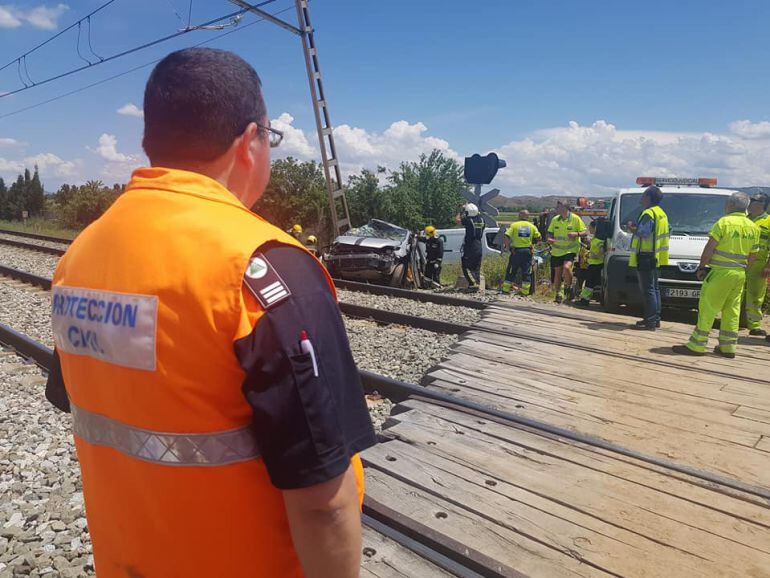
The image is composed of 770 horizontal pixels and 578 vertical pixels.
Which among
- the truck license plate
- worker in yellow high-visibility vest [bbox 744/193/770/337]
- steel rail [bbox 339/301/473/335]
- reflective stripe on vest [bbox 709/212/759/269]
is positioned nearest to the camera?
reflective stripe on vest [bbox 709/212/759/269]

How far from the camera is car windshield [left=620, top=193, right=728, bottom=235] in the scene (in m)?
9.56

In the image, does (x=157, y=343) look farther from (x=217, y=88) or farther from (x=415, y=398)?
(x=415, y=398)

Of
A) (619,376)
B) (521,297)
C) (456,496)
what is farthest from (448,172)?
(456,496)

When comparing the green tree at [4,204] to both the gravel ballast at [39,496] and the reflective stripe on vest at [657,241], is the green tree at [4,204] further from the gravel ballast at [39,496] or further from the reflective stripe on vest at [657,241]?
the reflective stripe on vest at [657,241]

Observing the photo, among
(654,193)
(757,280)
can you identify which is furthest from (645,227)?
(757,280)

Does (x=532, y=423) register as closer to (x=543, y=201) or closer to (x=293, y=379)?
(x=293, y=379)

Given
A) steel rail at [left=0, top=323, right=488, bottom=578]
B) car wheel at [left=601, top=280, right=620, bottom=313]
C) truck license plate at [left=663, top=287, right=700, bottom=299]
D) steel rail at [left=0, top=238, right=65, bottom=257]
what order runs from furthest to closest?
steel rail at [left=0, top=238, right=65, bottom=257] → car wheel at [left=601, top=280, right=620, bottom=313] → truck license plate at [left=663, top=287, right=700, bottom=299] → steel rail at [left=0, top=323, right=488, bottom=578]

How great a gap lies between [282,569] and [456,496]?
6.57 feet

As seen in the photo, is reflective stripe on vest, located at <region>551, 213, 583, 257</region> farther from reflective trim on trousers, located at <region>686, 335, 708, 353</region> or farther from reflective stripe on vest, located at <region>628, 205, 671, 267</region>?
reflective trim on trousers, located at <region>686, 335, 708, 353</region>

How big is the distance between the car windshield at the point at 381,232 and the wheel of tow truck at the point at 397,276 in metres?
0.95

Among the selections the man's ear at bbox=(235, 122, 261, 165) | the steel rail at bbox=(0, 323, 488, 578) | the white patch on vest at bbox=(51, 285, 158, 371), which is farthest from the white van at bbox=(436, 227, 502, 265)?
the white patch on vest at bbox=(51, 285, 158, 371)

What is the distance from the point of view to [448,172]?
3916 centimetres

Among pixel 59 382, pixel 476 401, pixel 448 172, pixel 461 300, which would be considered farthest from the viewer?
pixel 448 172

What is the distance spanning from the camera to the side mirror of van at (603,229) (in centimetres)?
990
